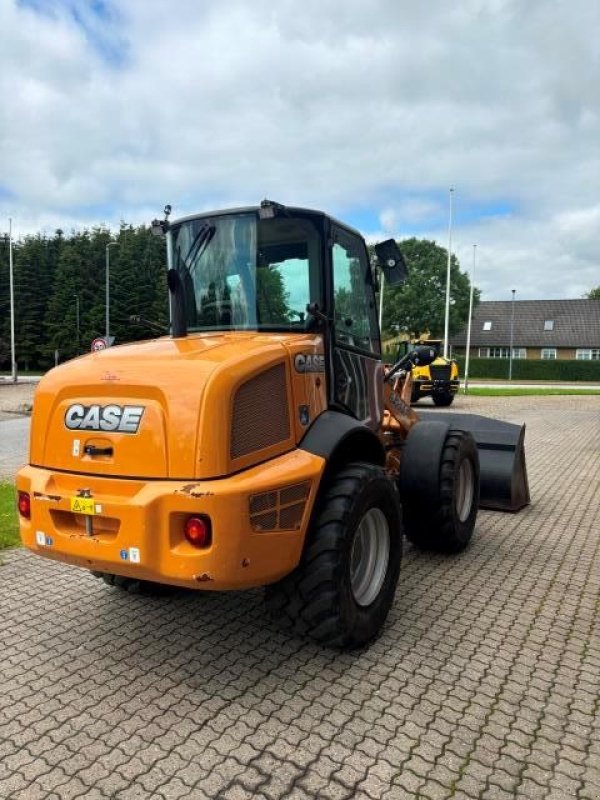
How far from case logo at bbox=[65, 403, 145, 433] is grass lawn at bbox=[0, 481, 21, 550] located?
2.99 metres

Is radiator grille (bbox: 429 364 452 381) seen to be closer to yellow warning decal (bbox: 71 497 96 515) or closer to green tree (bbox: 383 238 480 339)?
yellow warning decal (bbox: 71 497 96 515)

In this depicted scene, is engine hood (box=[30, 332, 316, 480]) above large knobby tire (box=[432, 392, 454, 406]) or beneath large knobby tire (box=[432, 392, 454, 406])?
above

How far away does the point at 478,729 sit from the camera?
2789 millimetres

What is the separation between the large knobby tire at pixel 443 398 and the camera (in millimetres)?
20656

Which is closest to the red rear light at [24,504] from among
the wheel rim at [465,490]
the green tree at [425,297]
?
the wheel rim at [465,490]

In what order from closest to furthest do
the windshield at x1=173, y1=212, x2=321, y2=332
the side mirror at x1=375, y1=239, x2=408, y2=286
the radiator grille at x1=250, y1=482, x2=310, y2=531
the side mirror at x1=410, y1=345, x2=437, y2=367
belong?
the radiator grille at x1=250, y1=482, x2=310, y2=531
the windshield at x1=173, y1=212, x2=321, y2=332
the side mirror at x1=375, y1=239, x2=408, y2=286
the side mirror at x1=410, y1=345, x2=437, y2=367

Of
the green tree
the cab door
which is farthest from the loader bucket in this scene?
the green tree

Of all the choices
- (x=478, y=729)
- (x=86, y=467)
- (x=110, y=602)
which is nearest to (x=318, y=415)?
(x=86, y=467)

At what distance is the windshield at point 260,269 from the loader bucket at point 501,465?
3233 millimetres

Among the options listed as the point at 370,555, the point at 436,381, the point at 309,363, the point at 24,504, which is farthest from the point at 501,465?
the point at 436,381

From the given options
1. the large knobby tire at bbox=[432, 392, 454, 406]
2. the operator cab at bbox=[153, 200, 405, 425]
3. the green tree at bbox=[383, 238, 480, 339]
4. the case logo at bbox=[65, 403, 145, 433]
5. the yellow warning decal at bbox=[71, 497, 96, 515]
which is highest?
the green tree at bbox=[383, 238, 480, 339]

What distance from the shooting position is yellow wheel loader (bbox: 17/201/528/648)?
2.74 meters

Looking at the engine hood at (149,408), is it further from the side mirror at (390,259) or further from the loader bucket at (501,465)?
the loader bucket at (501,465)

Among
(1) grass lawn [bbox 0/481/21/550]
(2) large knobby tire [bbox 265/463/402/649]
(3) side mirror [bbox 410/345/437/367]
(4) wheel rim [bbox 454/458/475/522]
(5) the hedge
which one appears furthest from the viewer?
(5) the hedge
